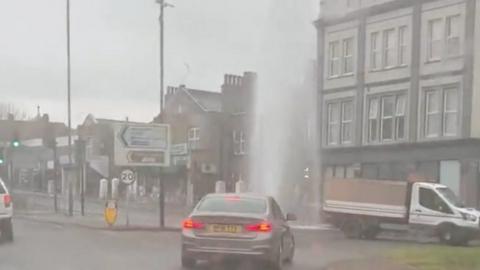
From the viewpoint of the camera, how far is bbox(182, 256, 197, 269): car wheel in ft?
44.2

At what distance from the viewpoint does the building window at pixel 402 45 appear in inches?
1086

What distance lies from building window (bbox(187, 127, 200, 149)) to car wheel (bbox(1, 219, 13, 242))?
119 ft

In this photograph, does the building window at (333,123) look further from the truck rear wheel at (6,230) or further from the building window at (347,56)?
the truck rear wheel at (6,230)

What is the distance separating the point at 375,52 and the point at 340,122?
750 cm

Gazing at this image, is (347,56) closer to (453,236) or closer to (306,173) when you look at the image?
(306,173)

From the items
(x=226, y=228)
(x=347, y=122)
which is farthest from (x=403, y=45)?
(x=226, y=228)

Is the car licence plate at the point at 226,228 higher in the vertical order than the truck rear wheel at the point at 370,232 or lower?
higher

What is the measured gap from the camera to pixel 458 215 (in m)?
24.2

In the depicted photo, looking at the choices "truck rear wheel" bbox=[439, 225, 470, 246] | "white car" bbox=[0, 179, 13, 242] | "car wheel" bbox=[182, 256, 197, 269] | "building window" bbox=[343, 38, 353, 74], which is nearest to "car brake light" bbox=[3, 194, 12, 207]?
"white car" bbox=[0, 179, 13, 242]

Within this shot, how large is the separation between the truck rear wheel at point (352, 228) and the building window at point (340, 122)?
10873 millimetres

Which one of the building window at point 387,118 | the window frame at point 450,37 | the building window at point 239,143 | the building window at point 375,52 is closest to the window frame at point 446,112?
the building window at point 387,118

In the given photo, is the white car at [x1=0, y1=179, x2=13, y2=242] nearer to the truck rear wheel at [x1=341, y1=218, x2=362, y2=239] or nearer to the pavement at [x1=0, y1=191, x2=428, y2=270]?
the pavement at [x1=0, y1=191, x2=428, y2=270]

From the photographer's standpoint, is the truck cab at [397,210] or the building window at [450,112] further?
the building window at [450,112]

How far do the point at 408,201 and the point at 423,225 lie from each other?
874mm
